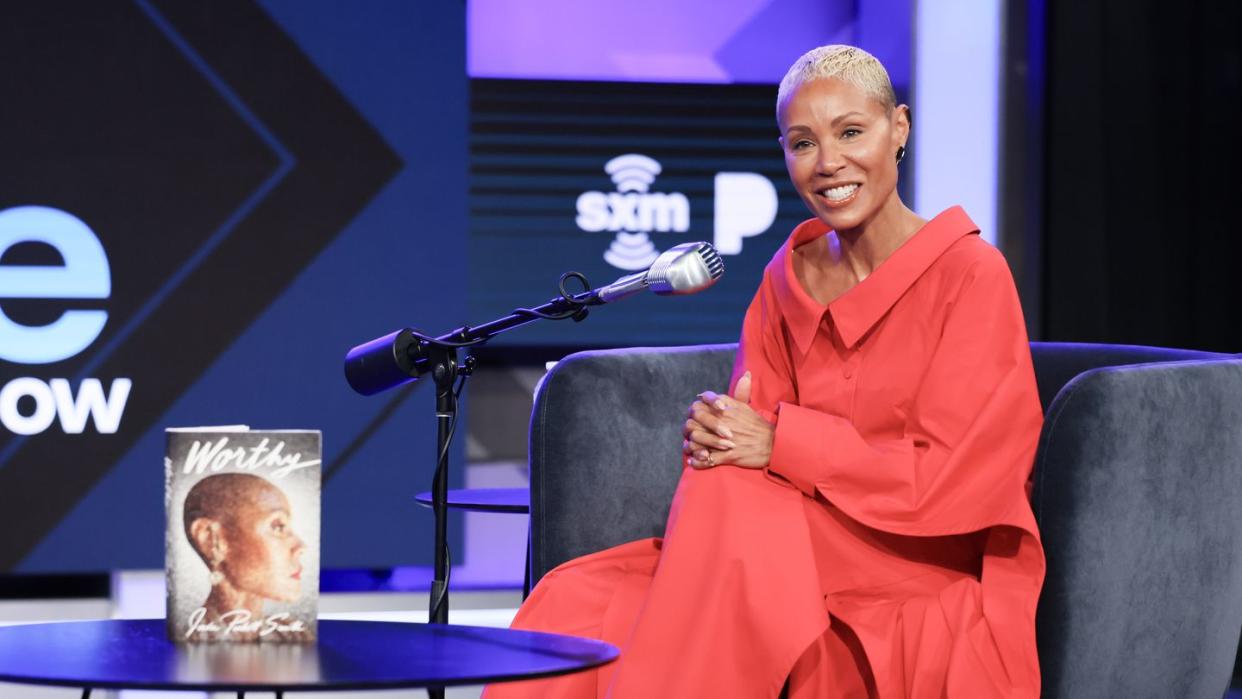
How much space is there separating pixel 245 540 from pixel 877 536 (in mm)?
1098

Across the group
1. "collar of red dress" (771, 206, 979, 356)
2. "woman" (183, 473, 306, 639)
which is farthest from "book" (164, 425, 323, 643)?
"collar of red dress" (771, 206, 979, 356)

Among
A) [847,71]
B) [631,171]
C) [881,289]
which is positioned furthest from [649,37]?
[881,289]

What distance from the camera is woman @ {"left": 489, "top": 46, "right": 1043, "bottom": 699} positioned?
7.32ft

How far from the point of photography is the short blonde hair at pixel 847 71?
255 cm

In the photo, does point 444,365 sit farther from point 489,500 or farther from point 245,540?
point 489,500

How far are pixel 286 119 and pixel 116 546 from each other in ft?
4.58

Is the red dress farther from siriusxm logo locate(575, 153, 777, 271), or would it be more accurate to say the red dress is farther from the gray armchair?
siriusxm logo locate(575, 153, 777, 271)

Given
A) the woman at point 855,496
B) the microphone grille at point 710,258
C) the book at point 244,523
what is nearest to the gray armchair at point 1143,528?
the woman at point 855,496

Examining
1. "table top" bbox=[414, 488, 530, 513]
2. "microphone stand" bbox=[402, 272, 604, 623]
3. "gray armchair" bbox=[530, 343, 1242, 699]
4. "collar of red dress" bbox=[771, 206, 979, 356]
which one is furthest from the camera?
"table top" bbox=[414, 488, 530, 513]

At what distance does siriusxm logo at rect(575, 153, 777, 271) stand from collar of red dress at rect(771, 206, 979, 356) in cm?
288

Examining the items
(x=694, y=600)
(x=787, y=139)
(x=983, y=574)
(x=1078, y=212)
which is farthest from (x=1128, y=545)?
(x=1078, y=212)

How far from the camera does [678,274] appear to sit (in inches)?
84.7

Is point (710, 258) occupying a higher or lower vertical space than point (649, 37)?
lower

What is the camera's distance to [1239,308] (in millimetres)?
4840
